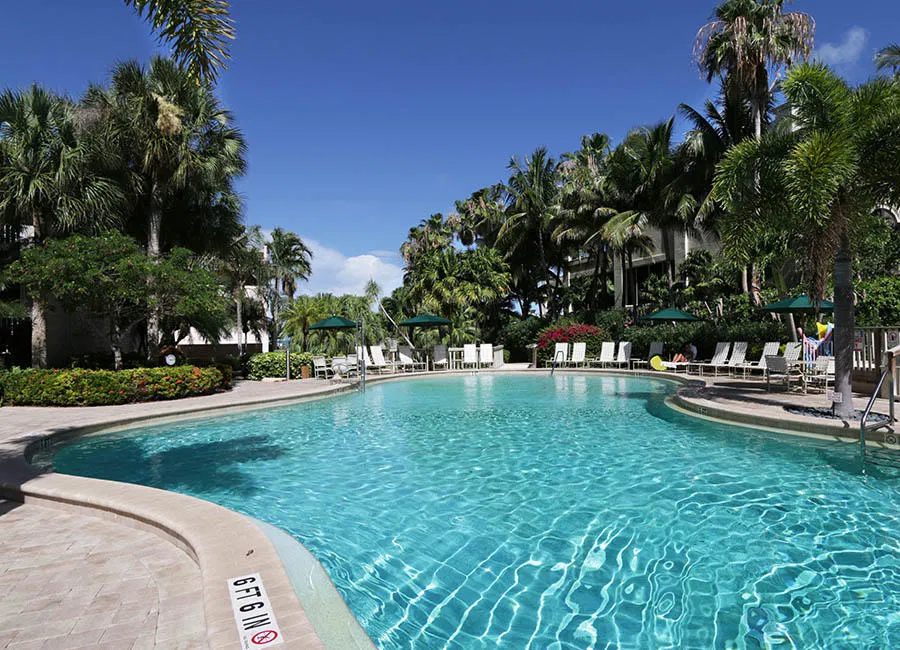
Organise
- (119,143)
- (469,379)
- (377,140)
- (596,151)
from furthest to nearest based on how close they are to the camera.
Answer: (596,151) → (377,140) → (469,379) → (119,143)

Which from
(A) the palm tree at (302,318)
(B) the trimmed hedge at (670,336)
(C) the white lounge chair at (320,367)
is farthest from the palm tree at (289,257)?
(B) the trimmed hedge at (670,336)

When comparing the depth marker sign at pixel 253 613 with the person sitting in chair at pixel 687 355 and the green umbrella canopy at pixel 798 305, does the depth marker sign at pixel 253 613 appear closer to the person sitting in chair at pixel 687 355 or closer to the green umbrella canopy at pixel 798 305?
the green umbrella canopy at pixel 798 305

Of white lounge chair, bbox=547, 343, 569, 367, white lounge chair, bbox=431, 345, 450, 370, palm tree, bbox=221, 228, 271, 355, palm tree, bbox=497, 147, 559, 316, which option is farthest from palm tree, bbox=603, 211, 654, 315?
palm tree, bbox=221, 228, 271, 355

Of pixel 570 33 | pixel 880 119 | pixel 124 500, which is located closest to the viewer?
pixel 124 500

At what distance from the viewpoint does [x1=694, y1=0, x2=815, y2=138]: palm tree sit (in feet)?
56.9

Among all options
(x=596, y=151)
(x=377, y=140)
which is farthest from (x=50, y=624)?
(x=596, y=151)

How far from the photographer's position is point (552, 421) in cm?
1021

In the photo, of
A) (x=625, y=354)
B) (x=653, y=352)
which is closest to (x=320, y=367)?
Result: (x=625, y=354)

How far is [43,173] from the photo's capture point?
526 inches

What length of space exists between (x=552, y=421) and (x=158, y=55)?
1498cm

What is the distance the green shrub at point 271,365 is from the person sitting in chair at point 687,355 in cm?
1402

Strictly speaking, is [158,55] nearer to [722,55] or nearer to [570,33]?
[570,33]

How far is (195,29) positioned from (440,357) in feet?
60.3

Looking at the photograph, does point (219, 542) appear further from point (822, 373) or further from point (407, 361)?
point (407, 361)
